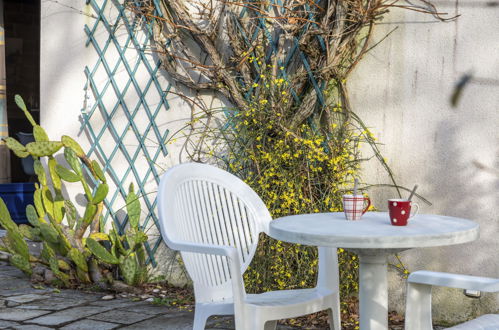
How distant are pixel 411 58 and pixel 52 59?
8.10 feet

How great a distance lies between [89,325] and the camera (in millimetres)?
3254

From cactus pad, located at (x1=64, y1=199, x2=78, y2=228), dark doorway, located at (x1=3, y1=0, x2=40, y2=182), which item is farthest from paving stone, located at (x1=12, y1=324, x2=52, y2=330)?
dark doorway, located at (x1=3, y1=0, x2=40, y2=182)

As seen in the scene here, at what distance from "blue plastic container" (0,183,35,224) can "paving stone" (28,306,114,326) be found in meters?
2.33

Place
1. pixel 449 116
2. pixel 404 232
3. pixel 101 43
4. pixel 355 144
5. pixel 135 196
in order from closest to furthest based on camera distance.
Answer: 1. pixel 404 232
2. pixel 449 116
3. pixel 355 144
4. pixel 135 196
5. pixel 101 43

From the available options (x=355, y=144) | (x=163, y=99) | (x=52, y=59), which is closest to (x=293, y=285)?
(x=355, y=144)

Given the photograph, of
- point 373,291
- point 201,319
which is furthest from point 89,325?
point 373,291

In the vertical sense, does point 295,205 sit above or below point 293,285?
above

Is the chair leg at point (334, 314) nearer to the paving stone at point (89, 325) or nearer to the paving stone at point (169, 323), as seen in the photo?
the paving stone at point (169, 323)

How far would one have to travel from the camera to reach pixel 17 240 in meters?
4.08

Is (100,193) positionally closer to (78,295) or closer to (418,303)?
(78,295)

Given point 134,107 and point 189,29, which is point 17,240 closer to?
point 134,107

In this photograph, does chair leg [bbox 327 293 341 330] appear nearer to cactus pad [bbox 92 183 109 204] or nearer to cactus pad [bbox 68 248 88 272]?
cactus pad [bbox 92 183 109 204]

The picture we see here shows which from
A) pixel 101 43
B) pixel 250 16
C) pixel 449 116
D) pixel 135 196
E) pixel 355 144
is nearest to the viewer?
pixel 449 116

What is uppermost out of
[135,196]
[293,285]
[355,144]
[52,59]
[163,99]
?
[52,59]
